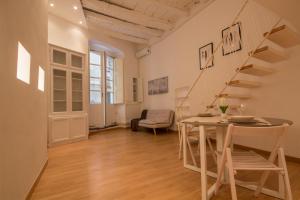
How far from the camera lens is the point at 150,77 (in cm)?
645

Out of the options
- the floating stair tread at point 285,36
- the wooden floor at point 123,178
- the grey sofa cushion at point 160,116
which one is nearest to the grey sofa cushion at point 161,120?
the grey sofa cushion at point 160,116

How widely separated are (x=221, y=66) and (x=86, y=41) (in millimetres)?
3910

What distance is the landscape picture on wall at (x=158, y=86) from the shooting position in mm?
5648

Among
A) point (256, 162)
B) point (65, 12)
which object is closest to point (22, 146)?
point (256, 162)

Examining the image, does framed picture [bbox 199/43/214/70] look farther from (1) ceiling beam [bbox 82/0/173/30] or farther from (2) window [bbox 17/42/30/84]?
(2) window [bbox 17/42/30/84]

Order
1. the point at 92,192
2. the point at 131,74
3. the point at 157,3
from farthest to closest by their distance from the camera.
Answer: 1. the point at 131,74
2. the point at 157,3
3. the point at 92,192

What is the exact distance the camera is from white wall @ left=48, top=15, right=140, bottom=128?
4.14m

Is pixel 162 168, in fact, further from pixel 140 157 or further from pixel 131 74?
A: pixel 131 74

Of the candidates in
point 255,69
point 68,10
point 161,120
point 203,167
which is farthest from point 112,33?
point 203,167

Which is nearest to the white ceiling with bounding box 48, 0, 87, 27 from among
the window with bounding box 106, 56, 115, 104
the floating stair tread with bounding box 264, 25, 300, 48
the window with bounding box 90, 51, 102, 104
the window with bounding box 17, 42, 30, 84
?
the window with bounding box 90, 51, 102, 104

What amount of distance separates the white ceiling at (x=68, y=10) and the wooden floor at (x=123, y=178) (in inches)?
134

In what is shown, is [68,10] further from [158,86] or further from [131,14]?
[158,86]

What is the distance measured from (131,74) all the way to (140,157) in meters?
4.58

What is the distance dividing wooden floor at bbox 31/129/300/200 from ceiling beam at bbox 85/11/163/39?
12.9ft
